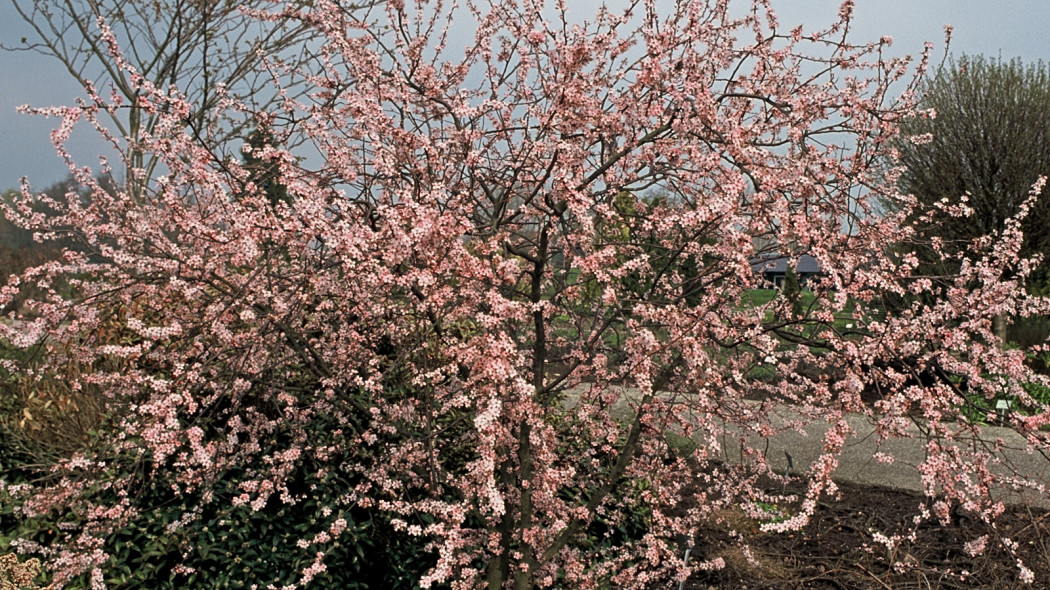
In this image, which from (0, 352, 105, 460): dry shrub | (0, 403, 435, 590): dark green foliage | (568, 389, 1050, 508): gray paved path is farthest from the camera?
(568, 389, 1050, 508): gray paved path

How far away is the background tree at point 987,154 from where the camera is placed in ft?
43.1

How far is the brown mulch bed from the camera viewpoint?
15.6 ft

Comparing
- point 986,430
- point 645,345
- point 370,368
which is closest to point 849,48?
point 645,345

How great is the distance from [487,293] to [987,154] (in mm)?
12974

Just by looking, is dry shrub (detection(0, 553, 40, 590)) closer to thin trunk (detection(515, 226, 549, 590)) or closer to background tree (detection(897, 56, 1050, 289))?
thin trunk (detection(515, 226, 549, 590))

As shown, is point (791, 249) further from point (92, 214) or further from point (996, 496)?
point (996, 496)

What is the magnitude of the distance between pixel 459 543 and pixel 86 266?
90.4 inches

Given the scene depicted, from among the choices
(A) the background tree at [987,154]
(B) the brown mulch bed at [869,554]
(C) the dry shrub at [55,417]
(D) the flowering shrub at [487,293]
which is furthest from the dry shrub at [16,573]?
(A) the background tree at [987,154]

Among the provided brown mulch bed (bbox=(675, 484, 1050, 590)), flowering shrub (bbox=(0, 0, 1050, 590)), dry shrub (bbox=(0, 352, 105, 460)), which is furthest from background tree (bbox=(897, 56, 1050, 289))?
dry shrub (bbox=(0, 352, 105, 460))

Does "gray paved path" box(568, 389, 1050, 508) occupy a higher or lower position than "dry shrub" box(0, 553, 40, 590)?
lower

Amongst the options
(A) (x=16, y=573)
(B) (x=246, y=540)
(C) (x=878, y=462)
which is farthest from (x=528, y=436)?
(C) (x=878, y=462)

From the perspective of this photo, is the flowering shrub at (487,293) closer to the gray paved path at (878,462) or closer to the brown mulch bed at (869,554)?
the brown mulch bed at (869,554)

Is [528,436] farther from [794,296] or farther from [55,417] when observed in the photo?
[55,417]

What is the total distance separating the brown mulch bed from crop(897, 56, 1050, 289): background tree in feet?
27.6
